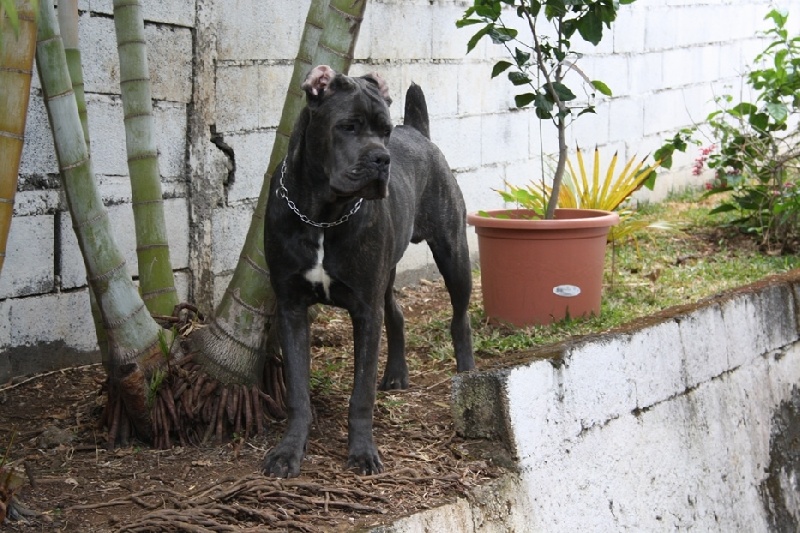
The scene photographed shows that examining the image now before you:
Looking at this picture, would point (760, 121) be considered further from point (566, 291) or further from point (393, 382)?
point (393, 382)

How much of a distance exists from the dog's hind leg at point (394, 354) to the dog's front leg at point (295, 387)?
91 cm

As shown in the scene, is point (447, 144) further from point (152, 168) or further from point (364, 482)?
point (364, 482)

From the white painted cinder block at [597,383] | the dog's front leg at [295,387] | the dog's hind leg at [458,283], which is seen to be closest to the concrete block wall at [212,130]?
the dog's hind leg at [458,283]

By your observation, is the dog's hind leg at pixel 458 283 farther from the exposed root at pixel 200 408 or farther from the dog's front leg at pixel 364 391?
the exposed root at pixel 200 408

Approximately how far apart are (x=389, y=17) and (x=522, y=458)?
333 cm

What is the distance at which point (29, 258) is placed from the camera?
4.40m

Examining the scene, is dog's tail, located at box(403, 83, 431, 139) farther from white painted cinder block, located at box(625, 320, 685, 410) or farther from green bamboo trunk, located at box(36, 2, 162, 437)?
green bamboo trunk, located at box(36, 2, 162, 437)

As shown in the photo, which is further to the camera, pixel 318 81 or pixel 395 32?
pixel 395 32

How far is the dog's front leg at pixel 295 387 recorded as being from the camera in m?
3.54

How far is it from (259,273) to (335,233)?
62 centimetres

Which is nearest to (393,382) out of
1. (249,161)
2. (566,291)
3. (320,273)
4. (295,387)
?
(295,387)

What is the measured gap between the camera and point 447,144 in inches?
266

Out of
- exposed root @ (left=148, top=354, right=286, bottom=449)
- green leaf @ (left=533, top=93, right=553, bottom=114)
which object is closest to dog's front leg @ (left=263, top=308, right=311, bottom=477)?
exposed root @ (left=148, top=354, right=286, bottom=449)

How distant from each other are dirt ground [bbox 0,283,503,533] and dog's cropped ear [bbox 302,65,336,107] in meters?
1.31
